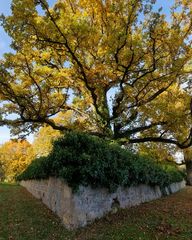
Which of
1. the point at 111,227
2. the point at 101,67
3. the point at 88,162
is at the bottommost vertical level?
the point at 111,227

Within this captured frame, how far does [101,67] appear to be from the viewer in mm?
13133

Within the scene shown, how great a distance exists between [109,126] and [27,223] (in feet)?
23.9

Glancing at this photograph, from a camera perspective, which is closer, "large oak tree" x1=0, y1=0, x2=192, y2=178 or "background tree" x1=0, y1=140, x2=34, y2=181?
"large oak tree" x1=0, y1=0, x2=192, y2=178

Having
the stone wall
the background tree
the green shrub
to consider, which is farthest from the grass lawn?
the background tree

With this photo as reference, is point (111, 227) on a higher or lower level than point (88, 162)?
lower

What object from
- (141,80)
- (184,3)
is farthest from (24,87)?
(184,3)

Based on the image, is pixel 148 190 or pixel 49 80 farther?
pixel 49 80

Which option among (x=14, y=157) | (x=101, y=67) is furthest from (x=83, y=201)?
(x=14, y=157)

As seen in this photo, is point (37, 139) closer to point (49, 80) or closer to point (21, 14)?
point (49, 80)

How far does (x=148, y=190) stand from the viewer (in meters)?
13.2

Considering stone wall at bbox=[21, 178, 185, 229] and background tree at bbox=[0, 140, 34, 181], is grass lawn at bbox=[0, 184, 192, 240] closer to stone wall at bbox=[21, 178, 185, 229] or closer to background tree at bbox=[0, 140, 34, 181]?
stone wall at bbox=[21, 178, 185, 229]

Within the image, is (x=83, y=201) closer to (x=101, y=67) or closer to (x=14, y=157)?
(x=101, y=67)

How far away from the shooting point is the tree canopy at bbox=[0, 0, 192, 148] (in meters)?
11.3

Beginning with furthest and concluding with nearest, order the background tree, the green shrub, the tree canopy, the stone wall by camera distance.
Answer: the background tree, the tree canopy, the green shrub, the stone wall
